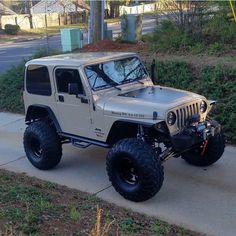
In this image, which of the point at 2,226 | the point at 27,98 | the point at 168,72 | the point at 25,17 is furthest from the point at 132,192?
the point at 25,17

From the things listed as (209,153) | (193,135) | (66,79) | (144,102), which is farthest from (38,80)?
(209,153)

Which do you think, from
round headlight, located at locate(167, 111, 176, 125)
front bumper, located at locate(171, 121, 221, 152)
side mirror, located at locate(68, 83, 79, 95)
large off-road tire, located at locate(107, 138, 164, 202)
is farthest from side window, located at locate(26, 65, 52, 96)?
front bumper, located at locate(171, 121, 221, 152)

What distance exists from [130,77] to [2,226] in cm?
299

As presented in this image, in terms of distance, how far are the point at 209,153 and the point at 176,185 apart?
29.6 inches

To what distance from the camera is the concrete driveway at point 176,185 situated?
5.32m

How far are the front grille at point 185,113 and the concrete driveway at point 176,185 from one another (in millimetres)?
914

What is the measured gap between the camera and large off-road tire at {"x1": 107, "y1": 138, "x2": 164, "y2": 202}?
18.1 feet

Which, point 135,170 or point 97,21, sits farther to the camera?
point 97,21

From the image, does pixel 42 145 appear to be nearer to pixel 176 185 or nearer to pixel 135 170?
pixel 135 170

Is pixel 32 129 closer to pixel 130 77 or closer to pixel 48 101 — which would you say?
pixel 48 101

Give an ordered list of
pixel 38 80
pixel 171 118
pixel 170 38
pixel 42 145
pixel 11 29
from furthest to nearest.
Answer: pixel 11 29
pixel 170 38
pixel 38 80
pixel 42 145
pixel 171 118

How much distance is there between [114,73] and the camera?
664 cm

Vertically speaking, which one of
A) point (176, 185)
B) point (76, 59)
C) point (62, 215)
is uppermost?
point (76, 59)

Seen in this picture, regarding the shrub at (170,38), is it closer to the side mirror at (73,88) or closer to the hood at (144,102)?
the hood at (144,102)
